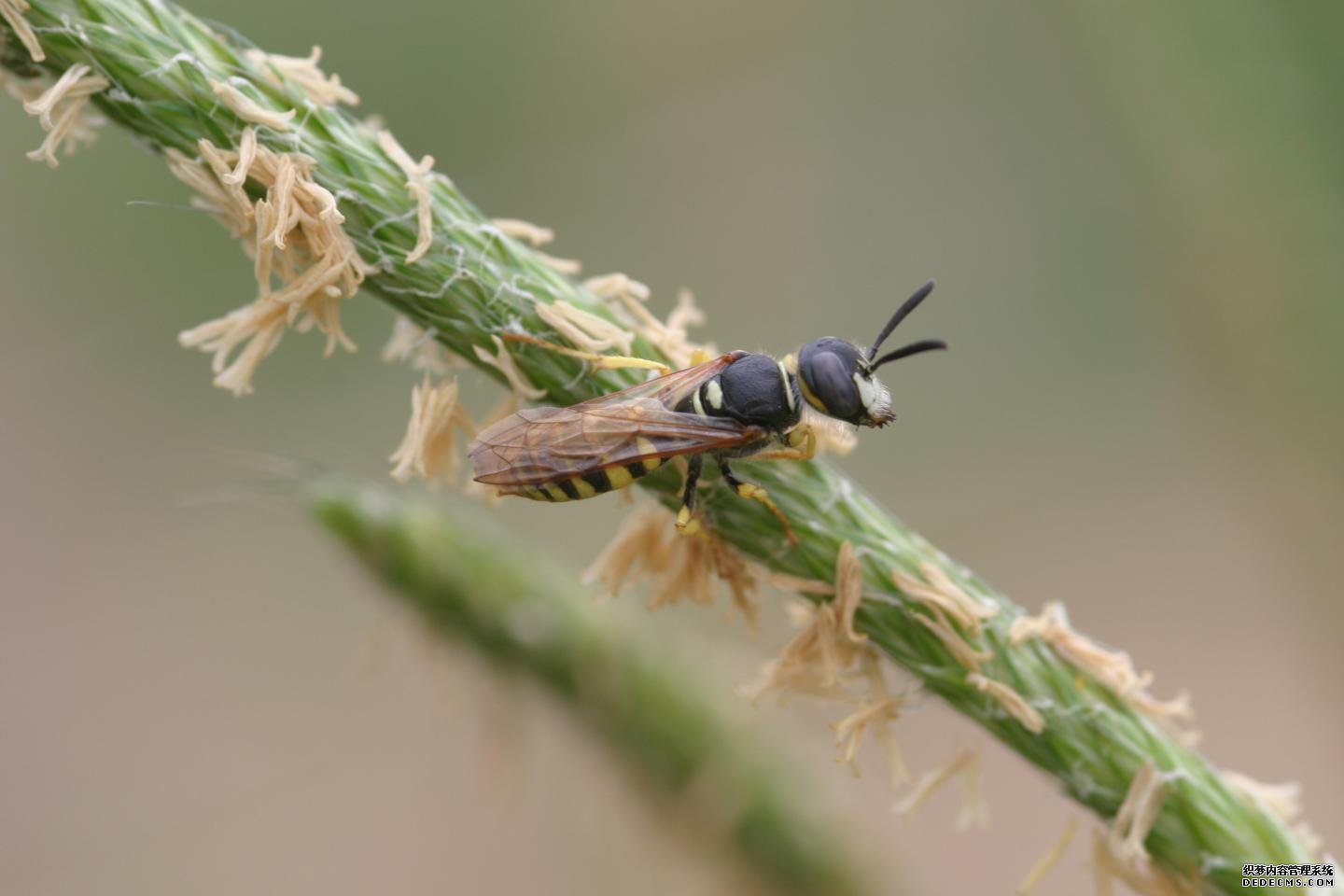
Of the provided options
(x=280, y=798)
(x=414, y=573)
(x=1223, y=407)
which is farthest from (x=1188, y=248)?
(x=280, y=798)

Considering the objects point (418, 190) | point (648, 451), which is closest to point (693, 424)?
point (648, 451)

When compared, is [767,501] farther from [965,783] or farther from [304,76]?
[304,76]

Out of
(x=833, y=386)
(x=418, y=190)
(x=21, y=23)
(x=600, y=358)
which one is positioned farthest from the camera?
(x=833, y=386)

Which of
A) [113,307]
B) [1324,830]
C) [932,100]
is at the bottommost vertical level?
[113,307]

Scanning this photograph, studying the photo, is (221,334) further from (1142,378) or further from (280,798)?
(1142,378)

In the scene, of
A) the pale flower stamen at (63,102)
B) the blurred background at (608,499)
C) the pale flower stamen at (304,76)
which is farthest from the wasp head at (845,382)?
the blurred background at (608,499)
